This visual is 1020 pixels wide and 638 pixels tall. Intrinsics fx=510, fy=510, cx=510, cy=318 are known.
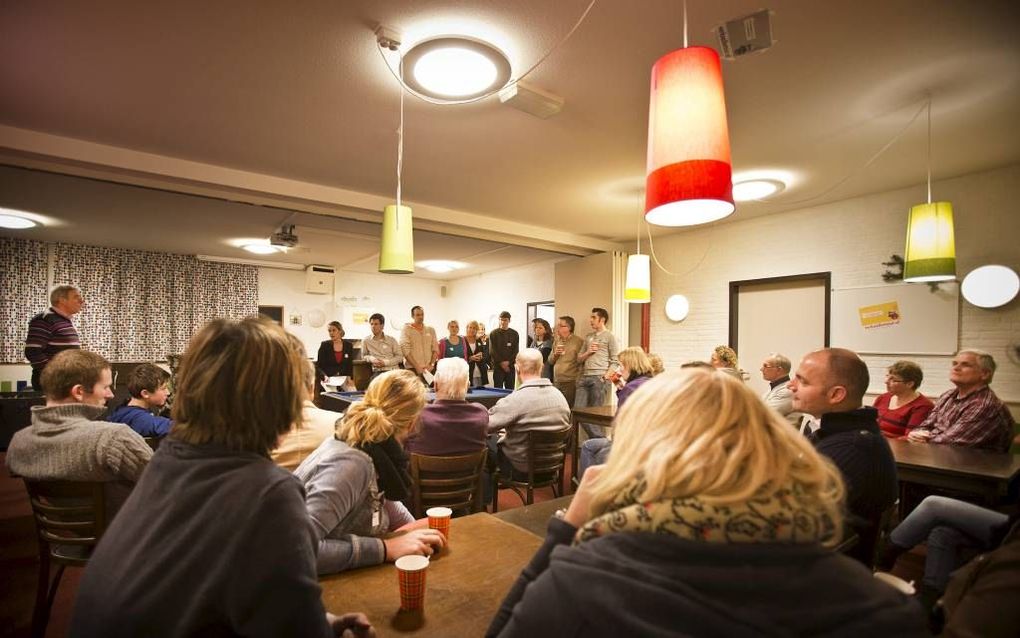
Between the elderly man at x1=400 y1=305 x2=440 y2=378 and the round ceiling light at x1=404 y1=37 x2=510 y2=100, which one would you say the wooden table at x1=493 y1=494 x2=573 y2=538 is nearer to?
the round ceiling light at x1=404 y1=37 x2=510 y2=100

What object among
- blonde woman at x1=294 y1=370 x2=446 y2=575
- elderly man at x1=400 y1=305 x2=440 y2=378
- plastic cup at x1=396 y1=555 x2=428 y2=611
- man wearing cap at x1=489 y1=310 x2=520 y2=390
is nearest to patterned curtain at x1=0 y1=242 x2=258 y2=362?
elderly man at x1=400 y1=305 x2=440 y2=378

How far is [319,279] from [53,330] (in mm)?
4650

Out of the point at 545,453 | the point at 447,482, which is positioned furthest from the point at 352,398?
the point at 447,482

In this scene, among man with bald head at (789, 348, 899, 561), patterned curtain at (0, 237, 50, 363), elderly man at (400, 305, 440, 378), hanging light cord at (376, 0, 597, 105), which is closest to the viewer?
man with bald head at (789, 348, 899, 561)

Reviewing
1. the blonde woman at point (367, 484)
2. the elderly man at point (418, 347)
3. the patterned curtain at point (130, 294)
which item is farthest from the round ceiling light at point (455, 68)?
the patterned curtain at point (130, 294)

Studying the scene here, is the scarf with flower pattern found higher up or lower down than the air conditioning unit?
lower down

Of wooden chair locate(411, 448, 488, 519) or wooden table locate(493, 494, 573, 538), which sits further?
wooden chair locate(411, 448, 488, 519)

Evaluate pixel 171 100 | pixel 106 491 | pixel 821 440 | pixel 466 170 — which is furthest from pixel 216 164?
pixel 821 440

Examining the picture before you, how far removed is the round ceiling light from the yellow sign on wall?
4.11m

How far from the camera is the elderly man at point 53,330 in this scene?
4.41 metres

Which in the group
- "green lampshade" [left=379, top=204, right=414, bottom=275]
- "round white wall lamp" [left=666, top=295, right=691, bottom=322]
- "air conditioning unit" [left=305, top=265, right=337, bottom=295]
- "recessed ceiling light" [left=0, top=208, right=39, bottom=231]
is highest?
"recessed ceiling light" [left=0, top=208, right=39, bottom=231]

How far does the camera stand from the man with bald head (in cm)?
175

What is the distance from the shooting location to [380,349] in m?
6.06

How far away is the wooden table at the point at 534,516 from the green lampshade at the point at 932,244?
2.73 m
